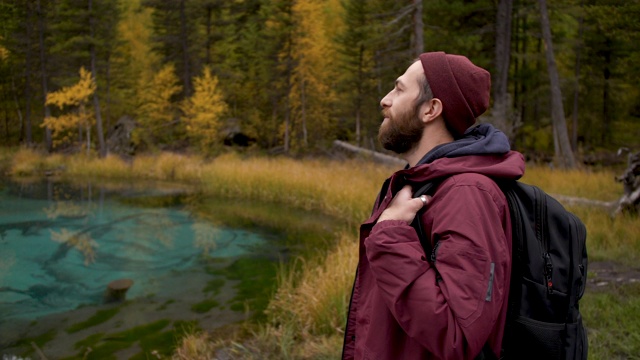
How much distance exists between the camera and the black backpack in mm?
1377

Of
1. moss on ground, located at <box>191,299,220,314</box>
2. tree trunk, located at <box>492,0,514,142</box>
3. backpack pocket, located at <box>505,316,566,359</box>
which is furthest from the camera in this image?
tree trunk, located at <box>492,0,514,142</box>

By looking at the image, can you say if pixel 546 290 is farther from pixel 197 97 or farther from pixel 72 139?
pixel 72 139

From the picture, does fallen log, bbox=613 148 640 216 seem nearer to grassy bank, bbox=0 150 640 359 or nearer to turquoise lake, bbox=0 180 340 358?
grassy bank, bbox=0 150 640 359

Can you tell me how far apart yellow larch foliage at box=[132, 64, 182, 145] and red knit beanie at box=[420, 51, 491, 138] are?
86.5 feet

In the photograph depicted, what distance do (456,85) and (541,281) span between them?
62 centimetres

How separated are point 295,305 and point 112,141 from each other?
25.8 m

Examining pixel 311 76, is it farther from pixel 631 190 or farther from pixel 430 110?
pixel 430 110

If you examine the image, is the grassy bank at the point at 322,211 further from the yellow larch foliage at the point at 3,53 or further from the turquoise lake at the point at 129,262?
the yellow larch foliage at the point at 3,53

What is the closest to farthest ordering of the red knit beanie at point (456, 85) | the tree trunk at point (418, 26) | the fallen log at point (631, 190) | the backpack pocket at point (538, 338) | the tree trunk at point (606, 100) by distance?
the backpack pocket at point (538, 338) < the red knit beanie at point (456, 85) < the fallen log at point (631, 190) < the tree trunk at point (418, 26) < the tree trunk at point (606, 100)

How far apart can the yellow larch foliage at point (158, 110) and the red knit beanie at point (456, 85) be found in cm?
2638

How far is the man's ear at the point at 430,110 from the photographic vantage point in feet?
5.05

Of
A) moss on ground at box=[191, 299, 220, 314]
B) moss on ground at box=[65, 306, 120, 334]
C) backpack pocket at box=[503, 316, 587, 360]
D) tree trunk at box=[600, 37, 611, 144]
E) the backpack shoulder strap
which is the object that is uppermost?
tree trunk at box=[600, 37, 611, 144]

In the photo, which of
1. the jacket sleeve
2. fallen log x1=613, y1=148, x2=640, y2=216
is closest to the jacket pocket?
the jacket sleeve

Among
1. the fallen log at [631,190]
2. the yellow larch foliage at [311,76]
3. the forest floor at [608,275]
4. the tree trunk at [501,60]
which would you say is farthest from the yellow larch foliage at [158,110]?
the forest floor at [608,275]
